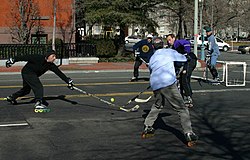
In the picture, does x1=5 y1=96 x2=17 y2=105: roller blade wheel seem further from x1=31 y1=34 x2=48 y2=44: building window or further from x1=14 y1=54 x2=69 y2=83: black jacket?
x1=31 y1=34 x2=48 y2=44: building window

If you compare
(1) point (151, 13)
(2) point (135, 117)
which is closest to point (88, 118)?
(2) point (135, 117)

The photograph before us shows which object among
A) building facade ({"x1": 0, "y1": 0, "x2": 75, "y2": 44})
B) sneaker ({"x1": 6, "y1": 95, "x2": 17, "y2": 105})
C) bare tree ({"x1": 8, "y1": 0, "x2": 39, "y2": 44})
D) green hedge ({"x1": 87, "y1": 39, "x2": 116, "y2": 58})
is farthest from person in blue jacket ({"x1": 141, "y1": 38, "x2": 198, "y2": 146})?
bare tree ({"x1": 8, "y1": 0, "x2": 39, "y2": 44})

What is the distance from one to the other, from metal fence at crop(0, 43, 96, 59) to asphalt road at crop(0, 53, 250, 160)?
1379 cm

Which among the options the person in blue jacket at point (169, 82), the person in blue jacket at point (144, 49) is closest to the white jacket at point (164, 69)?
the person in blue jacket at point (169, 82)

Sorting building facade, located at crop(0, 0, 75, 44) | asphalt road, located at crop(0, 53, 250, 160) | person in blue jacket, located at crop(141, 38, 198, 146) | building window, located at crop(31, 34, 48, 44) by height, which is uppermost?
building facade, located at crop(0, 0, 75, 44)

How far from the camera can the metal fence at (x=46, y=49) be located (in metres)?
25.0

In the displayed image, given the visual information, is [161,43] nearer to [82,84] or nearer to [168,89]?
[168,89]

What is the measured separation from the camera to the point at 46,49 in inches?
1017

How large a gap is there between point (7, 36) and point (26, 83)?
19812mm

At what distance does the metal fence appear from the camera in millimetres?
24953

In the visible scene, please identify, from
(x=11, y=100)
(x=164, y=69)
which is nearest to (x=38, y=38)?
(x=11, y=100)

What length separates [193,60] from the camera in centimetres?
1123

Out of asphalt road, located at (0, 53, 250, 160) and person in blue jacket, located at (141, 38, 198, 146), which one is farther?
person in blue jacket, located at (141, 38, 198, 146)

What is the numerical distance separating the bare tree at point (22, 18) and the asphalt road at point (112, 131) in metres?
17.2
